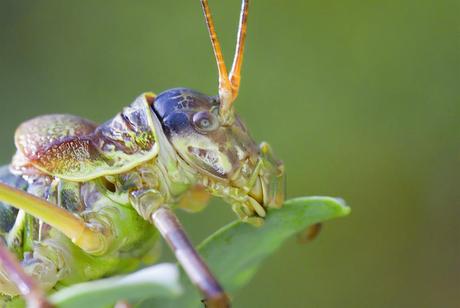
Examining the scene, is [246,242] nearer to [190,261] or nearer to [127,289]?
[190,261]

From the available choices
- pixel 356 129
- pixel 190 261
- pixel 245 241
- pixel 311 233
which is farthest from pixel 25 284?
pixel 356 129

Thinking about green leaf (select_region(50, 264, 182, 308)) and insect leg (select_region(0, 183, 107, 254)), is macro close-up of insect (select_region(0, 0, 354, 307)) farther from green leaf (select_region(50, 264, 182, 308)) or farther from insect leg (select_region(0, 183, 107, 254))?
green leaf (select_region(50, 264, 182, 308))

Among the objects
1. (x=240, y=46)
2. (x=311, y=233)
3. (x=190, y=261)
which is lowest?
(x=311, y=233)

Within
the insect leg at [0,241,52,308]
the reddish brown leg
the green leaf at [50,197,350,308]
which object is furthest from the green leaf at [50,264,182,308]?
the reddish brown leg

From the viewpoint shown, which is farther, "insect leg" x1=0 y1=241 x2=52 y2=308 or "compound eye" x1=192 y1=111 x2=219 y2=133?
"compound eye" x1=192 y1=111 x2=219 y2=133

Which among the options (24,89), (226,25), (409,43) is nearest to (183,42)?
(226,25)

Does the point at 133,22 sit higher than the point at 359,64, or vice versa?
the point at 133,22

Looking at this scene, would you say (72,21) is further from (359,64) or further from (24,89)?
(359,64)
